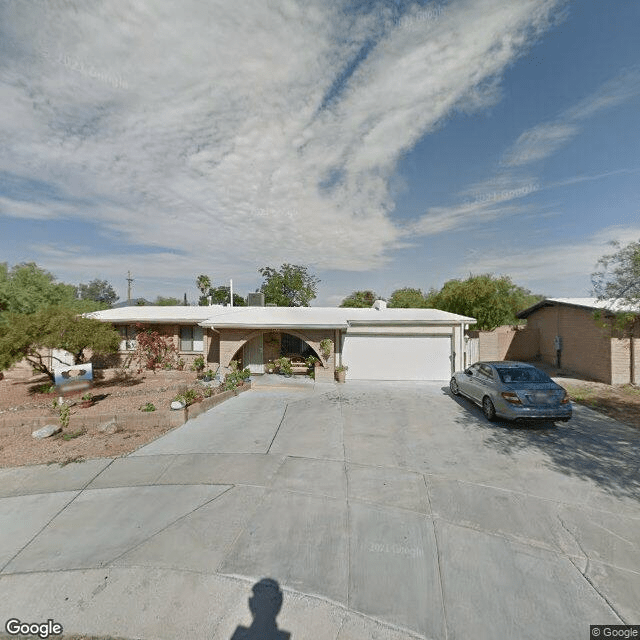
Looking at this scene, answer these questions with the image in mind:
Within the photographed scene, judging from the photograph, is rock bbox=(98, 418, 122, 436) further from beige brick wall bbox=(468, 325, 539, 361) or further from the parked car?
beige brick wall bbox=(468, 325, 539, 361)

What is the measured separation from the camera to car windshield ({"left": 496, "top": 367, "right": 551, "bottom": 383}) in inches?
332

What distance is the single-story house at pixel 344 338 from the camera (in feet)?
46.9

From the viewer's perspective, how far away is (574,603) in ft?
10.6

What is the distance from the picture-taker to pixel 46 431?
25.6 feet

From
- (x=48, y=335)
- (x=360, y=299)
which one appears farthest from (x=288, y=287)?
(x=48, y=335)

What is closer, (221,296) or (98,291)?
(221,296)

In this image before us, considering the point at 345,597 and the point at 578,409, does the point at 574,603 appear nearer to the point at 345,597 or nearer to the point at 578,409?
the point at 345,597

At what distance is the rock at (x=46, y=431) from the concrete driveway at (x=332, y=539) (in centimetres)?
177

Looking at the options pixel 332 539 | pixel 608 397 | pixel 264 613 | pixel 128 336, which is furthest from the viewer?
pixel 128 336

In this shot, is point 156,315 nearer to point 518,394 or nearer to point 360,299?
point 518,394

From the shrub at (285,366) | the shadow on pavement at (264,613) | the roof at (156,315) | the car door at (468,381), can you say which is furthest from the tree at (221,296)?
the shadow on pavement at (264,613)

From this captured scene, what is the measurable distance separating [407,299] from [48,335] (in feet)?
132

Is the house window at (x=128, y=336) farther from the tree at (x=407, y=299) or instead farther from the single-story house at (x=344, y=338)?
the tree at (x=407, y=299)

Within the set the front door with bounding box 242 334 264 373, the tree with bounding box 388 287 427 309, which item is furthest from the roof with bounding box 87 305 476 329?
the tree with bounding box 388 287 427 309
